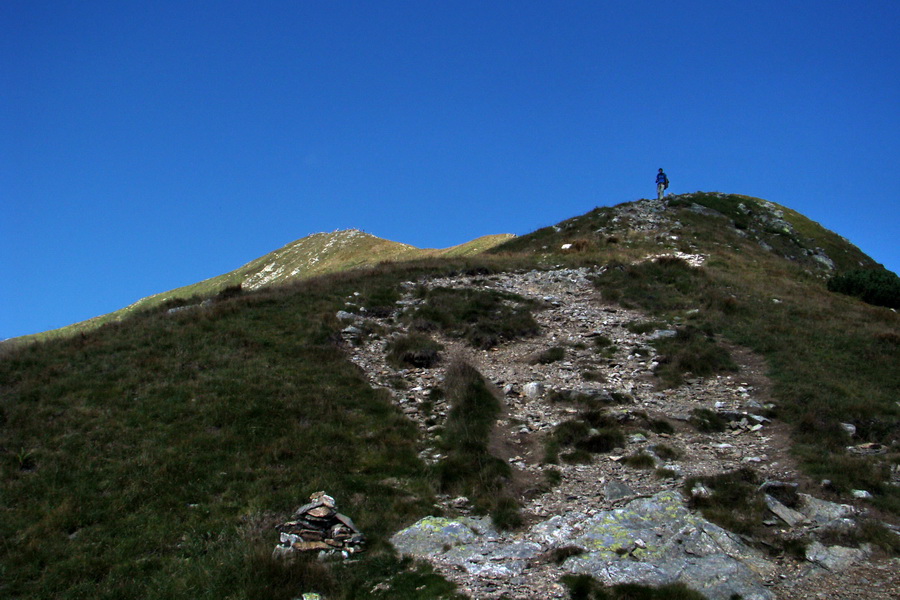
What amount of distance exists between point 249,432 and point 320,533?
485cm

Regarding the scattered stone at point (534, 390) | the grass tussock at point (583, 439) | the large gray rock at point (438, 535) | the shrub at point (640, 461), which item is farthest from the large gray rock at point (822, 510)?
the scattered stone at point (534, 390)

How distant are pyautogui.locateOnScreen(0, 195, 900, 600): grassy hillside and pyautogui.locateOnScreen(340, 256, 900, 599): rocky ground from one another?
0.86 metres

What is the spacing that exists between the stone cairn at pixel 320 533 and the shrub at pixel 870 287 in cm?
3229

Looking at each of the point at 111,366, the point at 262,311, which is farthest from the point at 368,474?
the point at 262,311

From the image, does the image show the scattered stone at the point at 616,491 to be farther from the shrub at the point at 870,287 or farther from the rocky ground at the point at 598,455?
the shrub at the point at 870,287

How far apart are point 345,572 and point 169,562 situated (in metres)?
3.27

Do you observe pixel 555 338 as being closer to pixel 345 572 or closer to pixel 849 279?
pixel 345 572

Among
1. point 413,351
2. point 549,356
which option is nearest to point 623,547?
point 549,356

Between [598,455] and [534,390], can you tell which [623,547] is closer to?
[598,455]

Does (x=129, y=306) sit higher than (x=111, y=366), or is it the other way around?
(x=129, y=306)

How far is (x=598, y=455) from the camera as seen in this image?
44.7 feet

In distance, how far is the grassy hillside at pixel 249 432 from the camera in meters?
9.40

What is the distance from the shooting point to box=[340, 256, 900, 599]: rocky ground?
8828 mm

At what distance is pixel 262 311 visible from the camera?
2297cm
